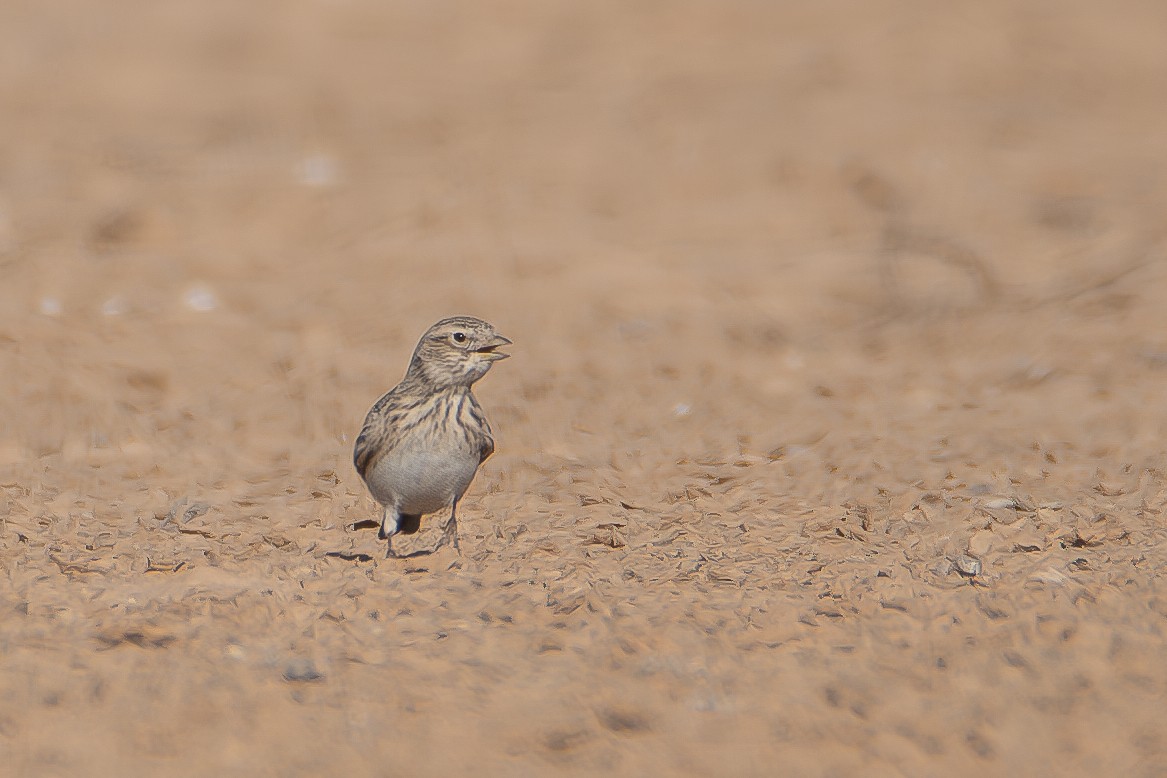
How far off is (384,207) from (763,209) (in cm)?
401

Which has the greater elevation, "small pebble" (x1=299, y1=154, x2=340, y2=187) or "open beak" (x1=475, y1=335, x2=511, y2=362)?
"small pebble" (x1=299, y1=154, x2=340, y2=187)

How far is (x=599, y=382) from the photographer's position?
424 inches

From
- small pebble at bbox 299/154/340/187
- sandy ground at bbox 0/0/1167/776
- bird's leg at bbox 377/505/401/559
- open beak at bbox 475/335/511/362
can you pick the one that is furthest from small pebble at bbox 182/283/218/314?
open beak at bbox 475/335/511/362

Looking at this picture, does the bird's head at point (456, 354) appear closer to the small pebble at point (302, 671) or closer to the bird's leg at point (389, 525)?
the bird's leg at point (389, 525)

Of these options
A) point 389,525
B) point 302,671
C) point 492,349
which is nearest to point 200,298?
point 389,525

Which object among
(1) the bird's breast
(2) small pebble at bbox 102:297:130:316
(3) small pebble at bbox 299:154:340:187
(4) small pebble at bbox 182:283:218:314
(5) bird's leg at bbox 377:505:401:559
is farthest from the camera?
(3) small pebble at bbox 299:154:340:187

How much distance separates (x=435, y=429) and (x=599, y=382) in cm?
355

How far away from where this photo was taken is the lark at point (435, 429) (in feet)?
24.1

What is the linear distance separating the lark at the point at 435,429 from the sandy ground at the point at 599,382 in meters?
0.40

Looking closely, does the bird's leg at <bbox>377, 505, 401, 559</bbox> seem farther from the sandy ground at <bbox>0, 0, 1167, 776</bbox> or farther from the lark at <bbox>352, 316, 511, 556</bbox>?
the sandy ground at <bbox>0, 0, 1167, 776</bbox>

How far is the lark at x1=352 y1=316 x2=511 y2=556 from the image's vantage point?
7.33 m

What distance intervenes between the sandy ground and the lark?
40 cm

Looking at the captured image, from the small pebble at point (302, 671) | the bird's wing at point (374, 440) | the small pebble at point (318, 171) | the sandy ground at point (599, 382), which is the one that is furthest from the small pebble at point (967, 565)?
the small pebble at point (318, 171)

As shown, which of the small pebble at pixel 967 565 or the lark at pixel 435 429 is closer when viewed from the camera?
the small pebble at pixel 967 565
